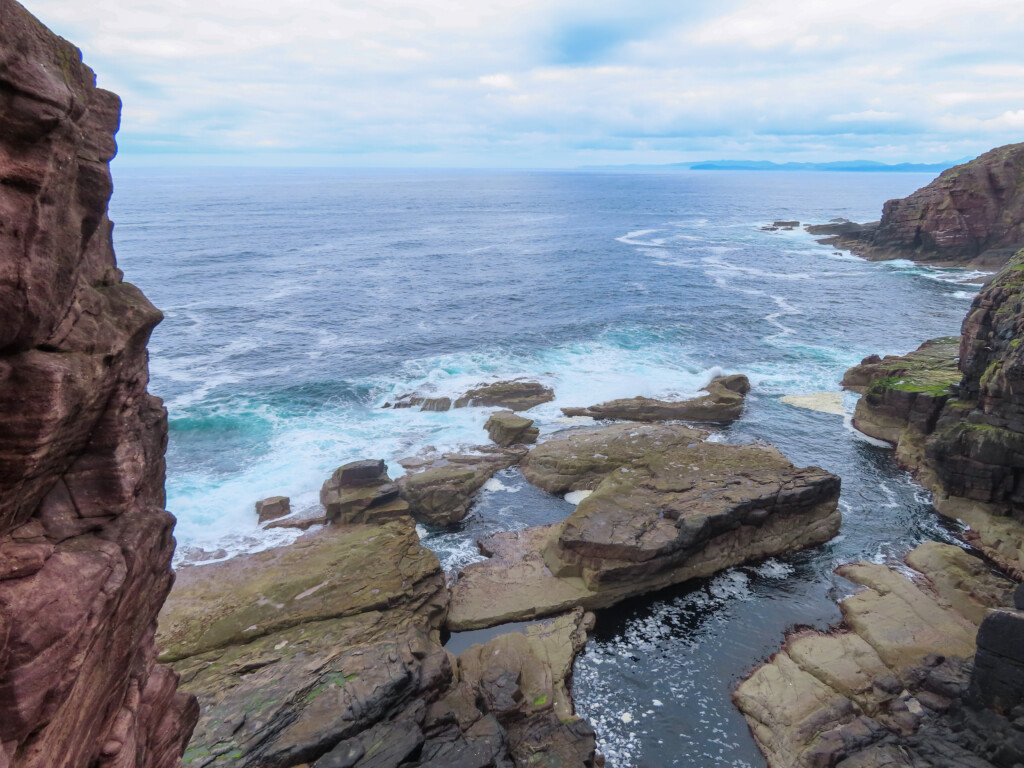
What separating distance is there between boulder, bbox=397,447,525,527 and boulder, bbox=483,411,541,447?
362 centimetres

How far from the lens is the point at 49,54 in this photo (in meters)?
9.55

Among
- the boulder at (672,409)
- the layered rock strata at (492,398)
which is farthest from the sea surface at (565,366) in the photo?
the boulder at (672,409)

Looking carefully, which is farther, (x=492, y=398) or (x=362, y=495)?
(x=492, y=398)

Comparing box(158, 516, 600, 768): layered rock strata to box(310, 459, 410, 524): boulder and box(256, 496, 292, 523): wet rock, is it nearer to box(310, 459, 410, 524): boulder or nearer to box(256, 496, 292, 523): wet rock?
box(310, 459, 410, 524): boulder

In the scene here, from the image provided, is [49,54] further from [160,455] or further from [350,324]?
[350,324]

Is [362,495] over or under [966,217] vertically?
under

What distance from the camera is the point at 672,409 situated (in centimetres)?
5175

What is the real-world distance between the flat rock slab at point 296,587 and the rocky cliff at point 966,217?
107141mm

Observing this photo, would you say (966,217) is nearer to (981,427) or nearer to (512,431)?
(981,427)

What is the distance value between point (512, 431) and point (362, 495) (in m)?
13.4

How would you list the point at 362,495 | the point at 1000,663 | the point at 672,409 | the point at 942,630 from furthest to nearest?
the point at 672,409 → the point at 362,495 → the point at 942,630 → the point at 1000,663

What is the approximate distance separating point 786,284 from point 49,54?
10343cm

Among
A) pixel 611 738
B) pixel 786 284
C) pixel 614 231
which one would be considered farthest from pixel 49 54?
pixel 614 231

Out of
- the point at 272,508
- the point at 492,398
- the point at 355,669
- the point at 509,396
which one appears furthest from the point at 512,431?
the point at 355,669
